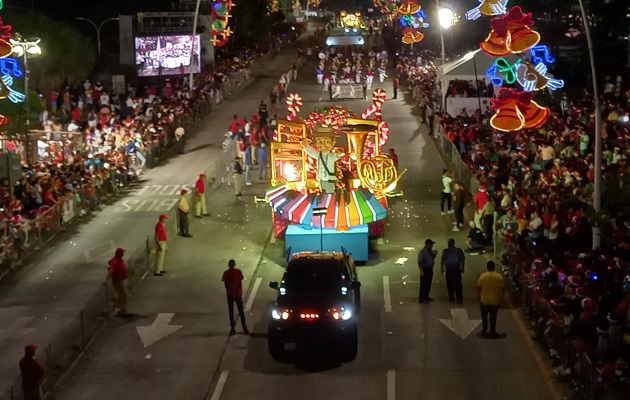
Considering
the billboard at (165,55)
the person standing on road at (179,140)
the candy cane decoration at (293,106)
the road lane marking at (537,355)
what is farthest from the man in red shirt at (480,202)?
the billboard at (165,55)

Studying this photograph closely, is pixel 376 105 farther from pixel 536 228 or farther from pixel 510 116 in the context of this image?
pixel 536 228

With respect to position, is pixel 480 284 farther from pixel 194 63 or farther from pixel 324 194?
pixel 194 63

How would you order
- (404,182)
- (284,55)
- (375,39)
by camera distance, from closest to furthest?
(404,182) < (284,55) < (375,39)

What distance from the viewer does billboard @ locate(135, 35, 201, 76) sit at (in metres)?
53.6

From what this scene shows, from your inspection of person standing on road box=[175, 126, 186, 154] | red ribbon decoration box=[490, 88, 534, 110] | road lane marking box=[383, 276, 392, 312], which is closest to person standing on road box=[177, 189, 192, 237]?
road lane marking box=[383, 276, 392, 312]

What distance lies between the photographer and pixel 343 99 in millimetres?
52125

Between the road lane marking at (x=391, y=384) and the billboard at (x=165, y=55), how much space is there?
39221mm

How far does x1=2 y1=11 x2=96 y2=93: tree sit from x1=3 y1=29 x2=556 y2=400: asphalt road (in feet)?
74.5

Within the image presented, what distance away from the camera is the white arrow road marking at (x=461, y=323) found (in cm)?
1820

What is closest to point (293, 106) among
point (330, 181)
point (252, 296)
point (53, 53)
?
point (330, 181)

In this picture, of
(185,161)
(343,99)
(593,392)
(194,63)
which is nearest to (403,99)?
(343,99)

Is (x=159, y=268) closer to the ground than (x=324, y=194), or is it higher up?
closer to the ground

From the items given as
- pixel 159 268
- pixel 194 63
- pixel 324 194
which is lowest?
pixel 159 268

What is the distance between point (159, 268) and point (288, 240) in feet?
9.38
